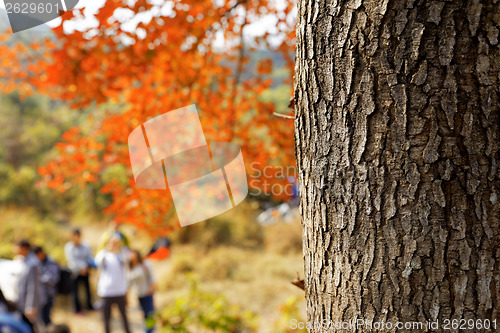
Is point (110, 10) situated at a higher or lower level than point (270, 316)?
higher

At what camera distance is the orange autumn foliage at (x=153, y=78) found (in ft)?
9.64

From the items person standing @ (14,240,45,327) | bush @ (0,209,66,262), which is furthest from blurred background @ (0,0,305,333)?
bush @ (0,209,66,262)

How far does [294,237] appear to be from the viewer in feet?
28.6

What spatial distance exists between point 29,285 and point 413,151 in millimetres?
4661

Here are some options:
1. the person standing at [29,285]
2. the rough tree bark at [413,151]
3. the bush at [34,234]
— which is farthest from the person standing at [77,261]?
the rough tree bark at [413,151]

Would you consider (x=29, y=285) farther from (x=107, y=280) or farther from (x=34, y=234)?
(x=34, y=234)

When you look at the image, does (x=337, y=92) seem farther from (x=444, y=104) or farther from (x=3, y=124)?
(x=3, y=124)

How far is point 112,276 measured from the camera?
14.4 feet

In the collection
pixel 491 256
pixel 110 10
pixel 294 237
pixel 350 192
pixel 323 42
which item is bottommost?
pixel 294 237

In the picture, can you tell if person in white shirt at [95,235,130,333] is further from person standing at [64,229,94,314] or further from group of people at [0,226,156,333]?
person standing at [64,229,94,314]

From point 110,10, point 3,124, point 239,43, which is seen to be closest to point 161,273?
point 239,43

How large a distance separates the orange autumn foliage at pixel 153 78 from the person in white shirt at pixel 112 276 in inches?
18.3

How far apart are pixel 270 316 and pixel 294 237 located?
3087 millimetres

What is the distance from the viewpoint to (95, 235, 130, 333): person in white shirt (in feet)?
14.5
